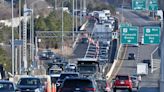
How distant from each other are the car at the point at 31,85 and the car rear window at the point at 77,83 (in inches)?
247

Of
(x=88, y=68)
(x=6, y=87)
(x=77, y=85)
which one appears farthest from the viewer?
(x=88, y=68)

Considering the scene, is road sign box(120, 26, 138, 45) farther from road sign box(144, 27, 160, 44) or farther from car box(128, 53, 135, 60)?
car box(128, 53, 135, 60)

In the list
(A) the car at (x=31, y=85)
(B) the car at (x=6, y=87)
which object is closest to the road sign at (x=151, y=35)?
(A) the car at (x=31, y=85)

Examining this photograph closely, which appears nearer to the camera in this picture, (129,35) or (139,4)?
(129,35)

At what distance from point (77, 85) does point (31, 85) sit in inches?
311

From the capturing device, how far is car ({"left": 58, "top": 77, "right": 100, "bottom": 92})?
3020 centimetres

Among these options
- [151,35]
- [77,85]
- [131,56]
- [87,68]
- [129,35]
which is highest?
[77,85]

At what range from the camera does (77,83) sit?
100 feet

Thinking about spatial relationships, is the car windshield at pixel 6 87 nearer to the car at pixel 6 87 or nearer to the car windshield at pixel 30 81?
the car at pixel 6 87

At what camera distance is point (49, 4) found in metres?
167

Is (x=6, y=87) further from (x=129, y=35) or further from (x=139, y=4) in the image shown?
(x=139, y=4)

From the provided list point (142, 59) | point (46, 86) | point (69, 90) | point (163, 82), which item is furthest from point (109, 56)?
point (163, 82)

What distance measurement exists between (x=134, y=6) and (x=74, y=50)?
40.0 meters

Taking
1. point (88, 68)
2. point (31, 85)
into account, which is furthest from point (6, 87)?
point (88, 68)
